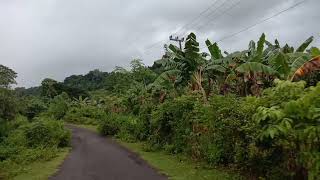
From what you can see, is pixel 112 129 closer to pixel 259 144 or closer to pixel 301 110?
pixel 259 144

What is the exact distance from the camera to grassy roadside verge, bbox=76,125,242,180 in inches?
533

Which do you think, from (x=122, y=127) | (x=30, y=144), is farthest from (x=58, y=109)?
(x=30, y=144)

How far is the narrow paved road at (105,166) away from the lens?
15448 mm

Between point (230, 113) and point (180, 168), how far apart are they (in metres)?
3.55

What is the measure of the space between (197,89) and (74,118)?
3976 cm

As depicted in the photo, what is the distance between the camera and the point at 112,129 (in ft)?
114

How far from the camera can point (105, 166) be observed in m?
18.3

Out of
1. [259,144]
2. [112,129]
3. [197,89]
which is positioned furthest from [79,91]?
[259,144]

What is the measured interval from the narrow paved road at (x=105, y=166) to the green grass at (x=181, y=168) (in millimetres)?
393

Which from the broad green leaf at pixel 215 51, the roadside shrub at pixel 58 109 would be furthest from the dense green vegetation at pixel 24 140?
the roadside shrub at pixel 58 109

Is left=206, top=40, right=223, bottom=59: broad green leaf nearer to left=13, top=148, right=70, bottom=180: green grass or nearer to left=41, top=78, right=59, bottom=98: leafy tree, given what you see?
left=13, top=148, right=70, bottom=180: green grass

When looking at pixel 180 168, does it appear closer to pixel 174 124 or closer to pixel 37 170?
pixel 174 124

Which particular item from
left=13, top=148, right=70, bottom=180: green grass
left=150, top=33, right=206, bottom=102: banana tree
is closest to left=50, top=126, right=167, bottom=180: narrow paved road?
left=13, top=148, right=70, bottom=180: green grass

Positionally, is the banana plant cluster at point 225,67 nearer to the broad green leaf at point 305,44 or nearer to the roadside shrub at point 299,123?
the broad green leaf at point 305,44
